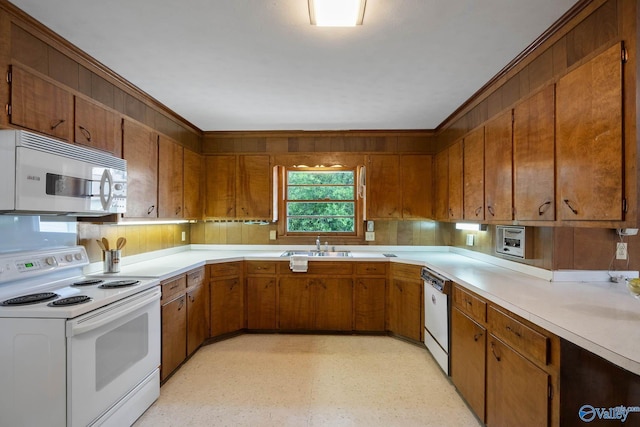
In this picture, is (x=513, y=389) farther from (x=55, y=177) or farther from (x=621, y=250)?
(x=55, y=177)

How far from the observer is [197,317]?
2.90 meters

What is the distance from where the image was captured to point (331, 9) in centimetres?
155

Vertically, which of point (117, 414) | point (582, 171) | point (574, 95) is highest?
point (574, 95)

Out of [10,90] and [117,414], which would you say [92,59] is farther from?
[117,414]

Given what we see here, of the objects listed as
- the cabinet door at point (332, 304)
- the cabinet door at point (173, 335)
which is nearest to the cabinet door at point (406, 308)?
the cabinet door at point (332, 304)

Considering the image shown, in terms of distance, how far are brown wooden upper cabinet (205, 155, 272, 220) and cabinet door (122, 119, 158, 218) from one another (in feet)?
3.21

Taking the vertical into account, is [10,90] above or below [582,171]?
above

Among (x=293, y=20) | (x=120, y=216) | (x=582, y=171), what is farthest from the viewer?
(x=120, y=216)

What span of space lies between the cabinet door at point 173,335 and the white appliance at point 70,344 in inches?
9.0

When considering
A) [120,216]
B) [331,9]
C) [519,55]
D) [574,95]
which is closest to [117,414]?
[120,216]

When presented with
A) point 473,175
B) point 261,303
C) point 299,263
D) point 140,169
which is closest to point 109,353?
point 140,169

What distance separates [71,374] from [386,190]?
323 centimetres

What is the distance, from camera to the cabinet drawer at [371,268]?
3.34 metres

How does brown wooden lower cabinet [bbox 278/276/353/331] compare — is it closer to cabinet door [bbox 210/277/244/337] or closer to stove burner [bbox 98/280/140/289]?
cabinet door [bbox 210/277/244/337]
